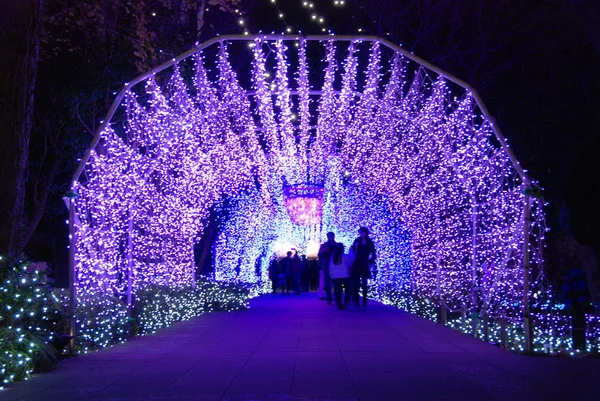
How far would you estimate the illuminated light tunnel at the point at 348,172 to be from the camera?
474 inches

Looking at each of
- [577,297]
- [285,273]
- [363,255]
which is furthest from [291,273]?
[577,297]

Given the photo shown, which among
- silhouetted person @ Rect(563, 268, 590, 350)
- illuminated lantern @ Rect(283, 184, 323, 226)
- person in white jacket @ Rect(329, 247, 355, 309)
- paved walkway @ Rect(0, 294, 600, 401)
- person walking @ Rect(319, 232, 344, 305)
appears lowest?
paved walkway @ Rect(0, 294, 600, 401)

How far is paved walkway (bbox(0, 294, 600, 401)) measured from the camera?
23.7 ft

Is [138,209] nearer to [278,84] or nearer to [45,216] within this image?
[278,84]

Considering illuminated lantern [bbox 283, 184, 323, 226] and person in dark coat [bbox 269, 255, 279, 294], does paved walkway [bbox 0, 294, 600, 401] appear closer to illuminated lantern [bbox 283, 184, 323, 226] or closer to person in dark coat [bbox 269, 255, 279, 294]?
illuminated lantern [bbox 283, 184, 323, 226]

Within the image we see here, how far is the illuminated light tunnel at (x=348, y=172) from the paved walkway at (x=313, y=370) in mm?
1234

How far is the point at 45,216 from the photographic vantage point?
75.0 ft

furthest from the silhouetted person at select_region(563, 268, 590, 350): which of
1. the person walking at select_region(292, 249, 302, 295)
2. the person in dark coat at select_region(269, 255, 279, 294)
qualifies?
the person in dark coat at select_region(269, 255, 279, 294)

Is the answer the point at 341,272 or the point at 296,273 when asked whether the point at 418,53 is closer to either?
the point at 341,272

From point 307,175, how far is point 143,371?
22.2m

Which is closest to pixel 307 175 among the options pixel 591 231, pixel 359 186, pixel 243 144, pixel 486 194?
pixel 359 186

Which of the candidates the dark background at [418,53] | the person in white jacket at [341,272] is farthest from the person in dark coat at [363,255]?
the dark background at [418,53]

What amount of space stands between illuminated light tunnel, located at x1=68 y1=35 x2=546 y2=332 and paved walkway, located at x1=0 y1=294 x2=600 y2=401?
4.05ft

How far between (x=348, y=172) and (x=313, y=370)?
606 inches
